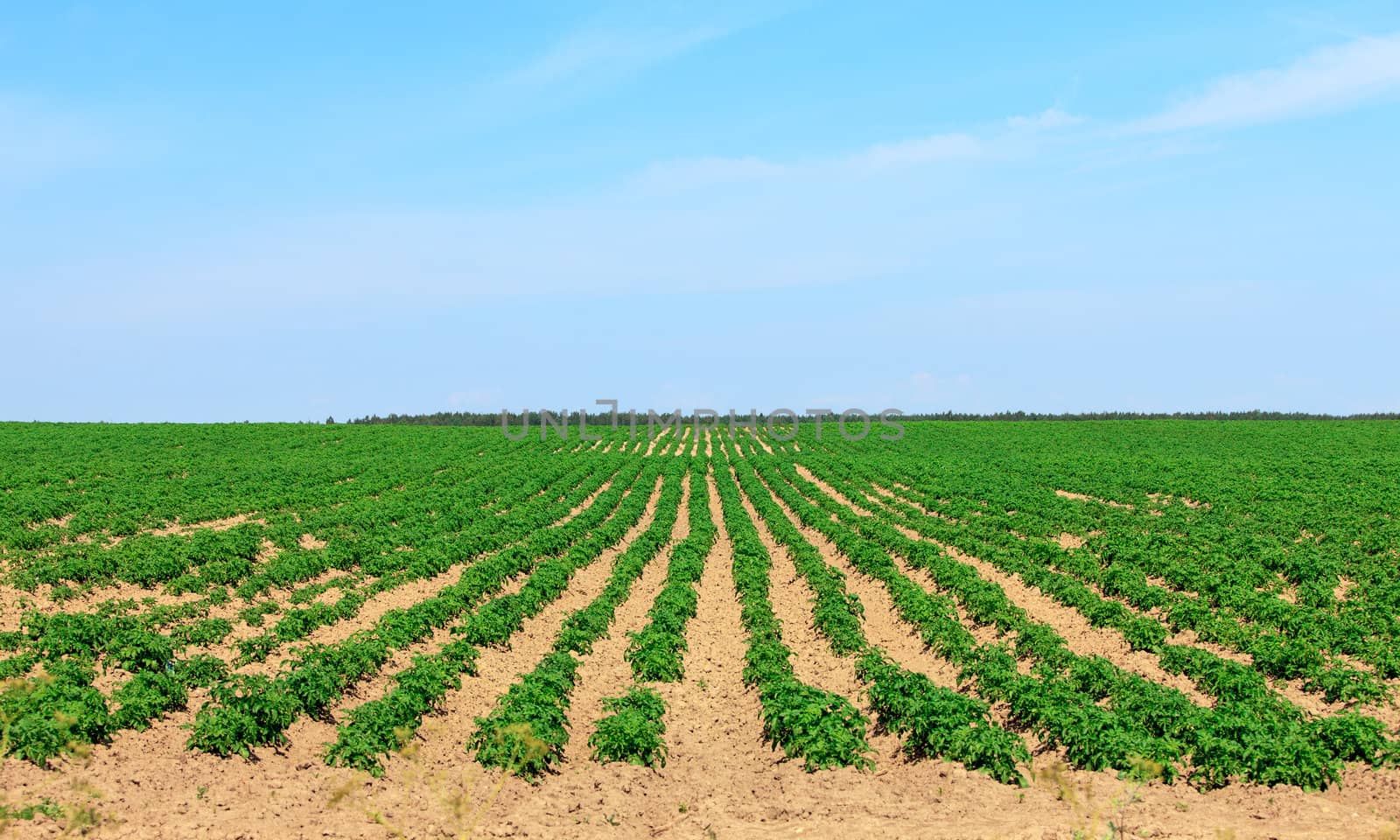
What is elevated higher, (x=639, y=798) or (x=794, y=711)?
(x=794, y=711)

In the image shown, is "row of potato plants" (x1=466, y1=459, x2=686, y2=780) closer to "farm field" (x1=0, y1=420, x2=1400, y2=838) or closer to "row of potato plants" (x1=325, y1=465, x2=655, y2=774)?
"farm field" (x1=0, y1=420, x2=1400, y2=838)

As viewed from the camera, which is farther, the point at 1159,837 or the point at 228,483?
the point at 228,483

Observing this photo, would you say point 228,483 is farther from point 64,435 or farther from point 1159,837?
point 1159,837

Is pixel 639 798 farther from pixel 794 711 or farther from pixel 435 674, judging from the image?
pixel 435 674

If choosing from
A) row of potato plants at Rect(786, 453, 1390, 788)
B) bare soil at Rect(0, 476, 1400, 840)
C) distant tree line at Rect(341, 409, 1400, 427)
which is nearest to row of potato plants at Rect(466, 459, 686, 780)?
bare soil at Rect(0, 476, 1400, 840)

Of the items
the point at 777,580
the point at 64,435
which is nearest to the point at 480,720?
the point at 777,580

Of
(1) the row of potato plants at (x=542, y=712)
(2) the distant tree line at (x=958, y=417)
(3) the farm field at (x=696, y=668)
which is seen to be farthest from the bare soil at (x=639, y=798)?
(2) the distant tree line at (x=958, y=417)

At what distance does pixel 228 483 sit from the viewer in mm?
42344

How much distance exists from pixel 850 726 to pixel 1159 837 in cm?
386

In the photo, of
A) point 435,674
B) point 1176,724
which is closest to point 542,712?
point 435,674

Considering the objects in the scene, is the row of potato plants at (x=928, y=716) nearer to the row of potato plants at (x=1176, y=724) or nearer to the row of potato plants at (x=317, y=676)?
the row of potato plants at (x=1176, y=724)

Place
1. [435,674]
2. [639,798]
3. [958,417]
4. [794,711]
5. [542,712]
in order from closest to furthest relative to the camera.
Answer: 1. [639,798]
2. [794,711]
3. [542,712]
4. [435,674]
5. [958,417]

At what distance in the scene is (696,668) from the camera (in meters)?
16.8

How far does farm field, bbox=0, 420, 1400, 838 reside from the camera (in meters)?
10.4
